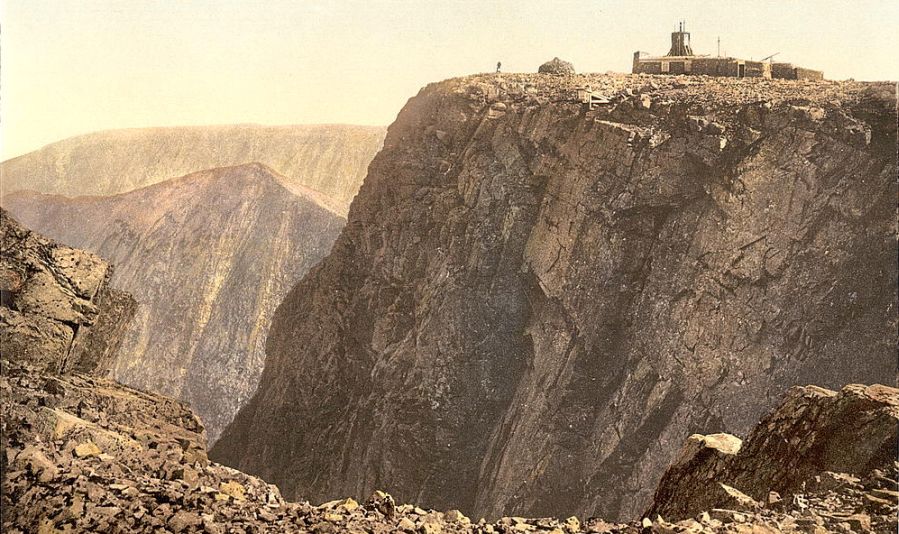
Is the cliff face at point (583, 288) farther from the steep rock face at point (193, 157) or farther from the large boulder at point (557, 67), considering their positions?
the steep rock face at point (193, 157)

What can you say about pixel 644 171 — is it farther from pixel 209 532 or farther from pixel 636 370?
pixel 209 532

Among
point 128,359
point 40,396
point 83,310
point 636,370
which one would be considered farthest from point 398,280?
point 128,359

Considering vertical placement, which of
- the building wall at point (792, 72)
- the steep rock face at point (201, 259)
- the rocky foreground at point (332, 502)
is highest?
the building wall at point (792, 72)

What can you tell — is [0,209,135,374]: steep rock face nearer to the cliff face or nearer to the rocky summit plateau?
the rocky summit plateau

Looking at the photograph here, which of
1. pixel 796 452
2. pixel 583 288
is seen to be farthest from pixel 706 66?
pixel 796 452

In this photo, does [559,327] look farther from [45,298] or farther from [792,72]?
[45,298]

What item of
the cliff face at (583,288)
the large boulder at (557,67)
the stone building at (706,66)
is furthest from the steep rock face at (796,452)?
the large boulder at (557,67)
